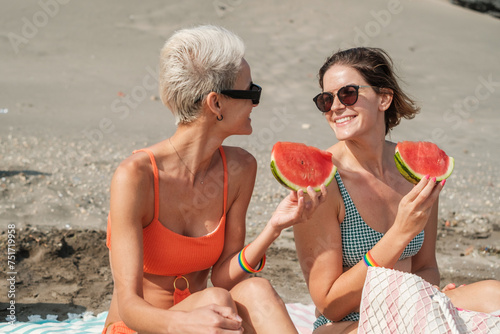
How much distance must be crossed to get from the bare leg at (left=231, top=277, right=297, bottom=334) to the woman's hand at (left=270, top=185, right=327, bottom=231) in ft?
1.07

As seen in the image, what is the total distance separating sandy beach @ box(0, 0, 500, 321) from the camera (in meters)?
6.00

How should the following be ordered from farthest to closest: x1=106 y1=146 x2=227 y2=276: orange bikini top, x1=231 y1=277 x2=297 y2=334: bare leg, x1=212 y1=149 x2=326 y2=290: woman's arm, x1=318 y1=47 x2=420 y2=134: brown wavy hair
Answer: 1. x1=318 y1=47 x2=420 y2=134: brown wavy hair
2. x1=106 y1=146 x2=227 y2=276: orange bikini top
3. x1=212 y1=149 x2=326 y2=290: woman's arm
4. x1=231 y1=277 x2=297 y2=334: bare leg

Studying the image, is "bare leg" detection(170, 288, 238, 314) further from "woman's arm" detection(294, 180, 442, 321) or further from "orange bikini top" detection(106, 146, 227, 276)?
"woman's arm" detection(294, 180, 442, 321)

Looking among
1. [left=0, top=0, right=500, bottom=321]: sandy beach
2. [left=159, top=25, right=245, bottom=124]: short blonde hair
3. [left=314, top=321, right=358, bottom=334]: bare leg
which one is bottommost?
[left=0, top=0, right=500, bottom=321]: sandy beach

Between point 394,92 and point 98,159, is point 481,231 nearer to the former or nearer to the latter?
point 394,92

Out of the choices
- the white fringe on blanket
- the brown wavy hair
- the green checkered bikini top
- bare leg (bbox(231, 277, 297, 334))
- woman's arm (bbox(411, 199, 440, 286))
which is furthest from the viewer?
woman's arm (bbox(411, 199, 440, 286))

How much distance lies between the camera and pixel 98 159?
8.98 m

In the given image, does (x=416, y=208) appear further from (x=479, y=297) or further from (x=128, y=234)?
(x=128, y=234)

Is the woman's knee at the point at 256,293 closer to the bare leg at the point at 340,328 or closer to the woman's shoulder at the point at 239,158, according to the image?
the bare leg at the point at 340,328

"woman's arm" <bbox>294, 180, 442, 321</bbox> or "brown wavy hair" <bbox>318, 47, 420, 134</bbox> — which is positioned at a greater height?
"brown wavy hair" <bbox>318, 47, 420, 134</bbox>

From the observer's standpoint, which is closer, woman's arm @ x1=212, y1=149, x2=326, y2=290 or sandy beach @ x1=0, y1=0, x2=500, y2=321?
woman's arm @ x1=212, y1=149, x2=326, y2=290

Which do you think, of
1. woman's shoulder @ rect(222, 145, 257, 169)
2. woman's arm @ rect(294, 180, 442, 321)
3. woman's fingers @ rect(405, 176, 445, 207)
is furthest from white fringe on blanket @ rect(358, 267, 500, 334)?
woman's shoulder @ rect(222, 145, 257, 169)

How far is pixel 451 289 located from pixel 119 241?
6.26ft

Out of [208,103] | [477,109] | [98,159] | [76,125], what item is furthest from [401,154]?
[477,109]
